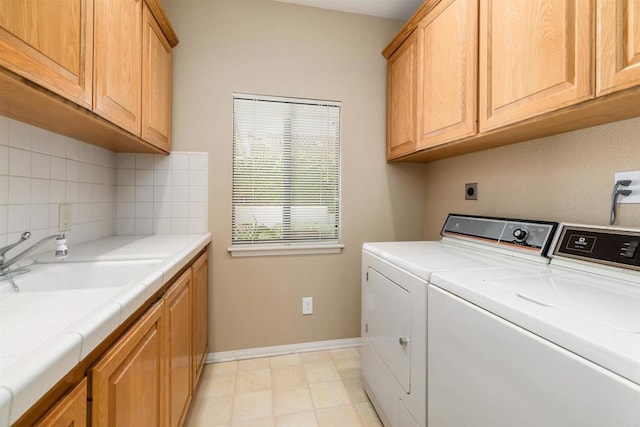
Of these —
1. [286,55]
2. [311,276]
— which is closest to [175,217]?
[311,276]

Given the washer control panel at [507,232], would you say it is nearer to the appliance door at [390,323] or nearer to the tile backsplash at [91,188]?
the appliance door at [390,323]

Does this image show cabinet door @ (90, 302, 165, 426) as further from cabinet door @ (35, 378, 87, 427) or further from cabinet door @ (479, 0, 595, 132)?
cabinet door @ (479, 0, 595, 132)

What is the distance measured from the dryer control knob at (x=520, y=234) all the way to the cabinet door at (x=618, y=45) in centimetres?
63

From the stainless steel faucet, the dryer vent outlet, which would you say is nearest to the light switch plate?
the dryer vent outlet

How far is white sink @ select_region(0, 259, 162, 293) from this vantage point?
98 centimetres

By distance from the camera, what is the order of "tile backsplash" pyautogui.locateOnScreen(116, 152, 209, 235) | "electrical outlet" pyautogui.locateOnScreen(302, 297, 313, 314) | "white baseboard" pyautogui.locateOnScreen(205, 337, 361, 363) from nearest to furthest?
"tile backsplash" pyautogui.locateOnScreen(116, 152, 209, 235), "white baseboard" pyautogui.locateOnScreen(205, 337, 361, 363), "electrical outlet" pyautogui.locateOnScreen(302, 297, 313, 314)

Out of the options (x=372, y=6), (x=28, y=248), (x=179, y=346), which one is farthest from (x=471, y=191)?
(x=28, y=248)

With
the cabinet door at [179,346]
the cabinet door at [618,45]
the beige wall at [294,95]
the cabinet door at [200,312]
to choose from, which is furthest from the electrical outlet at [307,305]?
the cabinet door at [618,45]

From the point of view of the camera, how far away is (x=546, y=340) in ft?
2.01

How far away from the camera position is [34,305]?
70cm

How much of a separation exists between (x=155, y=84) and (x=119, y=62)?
0.42 metres

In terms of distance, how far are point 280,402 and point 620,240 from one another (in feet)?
5.84

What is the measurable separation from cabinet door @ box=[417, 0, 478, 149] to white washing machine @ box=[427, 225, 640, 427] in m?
0.73

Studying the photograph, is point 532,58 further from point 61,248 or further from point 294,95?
point 61,248
